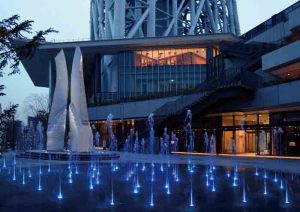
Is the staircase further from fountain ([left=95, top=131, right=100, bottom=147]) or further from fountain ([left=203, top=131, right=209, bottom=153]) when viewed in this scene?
fountain ([left=95, top=131, right=100, bottom=147])

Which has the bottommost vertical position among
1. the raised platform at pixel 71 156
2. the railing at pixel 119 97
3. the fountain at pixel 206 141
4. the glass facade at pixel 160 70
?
the raised platform at pixel 71 156

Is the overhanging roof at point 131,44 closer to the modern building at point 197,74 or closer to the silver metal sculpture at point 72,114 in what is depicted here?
the modern building at point 197,74

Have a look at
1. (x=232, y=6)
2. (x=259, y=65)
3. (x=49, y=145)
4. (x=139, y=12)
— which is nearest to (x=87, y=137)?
(x=49, y=145)

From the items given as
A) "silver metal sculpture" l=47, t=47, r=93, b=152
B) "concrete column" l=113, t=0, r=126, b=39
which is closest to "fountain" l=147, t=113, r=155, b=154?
"silver metal sculpture" l=47, t=47, r=93, b=152

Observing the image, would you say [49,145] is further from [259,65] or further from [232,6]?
[232,6]

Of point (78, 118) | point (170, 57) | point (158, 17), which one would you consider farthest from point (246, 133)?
point (158, 17)

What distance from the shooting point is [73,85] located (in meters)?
31.1

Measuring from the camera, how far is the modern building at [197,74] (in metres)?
36.6

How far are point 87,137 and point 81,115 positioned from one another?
1546 millimetres

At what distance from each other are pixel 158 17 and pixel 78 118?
182 feet

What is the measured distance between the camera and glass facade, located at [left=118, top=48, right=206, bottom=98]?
204 feet

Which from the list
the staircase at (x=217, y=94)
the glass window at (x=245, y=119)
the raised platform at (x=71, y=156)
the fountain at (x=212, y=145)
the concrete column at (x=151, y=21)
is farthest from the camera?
the concrete column at (x=151, y=21)

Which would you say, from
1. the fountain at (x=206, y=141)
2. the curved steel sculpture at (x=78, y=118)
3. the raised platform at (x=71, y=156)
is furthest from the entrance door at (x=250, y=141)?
the curved steel sculpture at (x=78, y=118)

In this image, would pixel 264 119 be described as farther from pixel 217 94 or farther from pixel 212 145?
pixel 212 145
